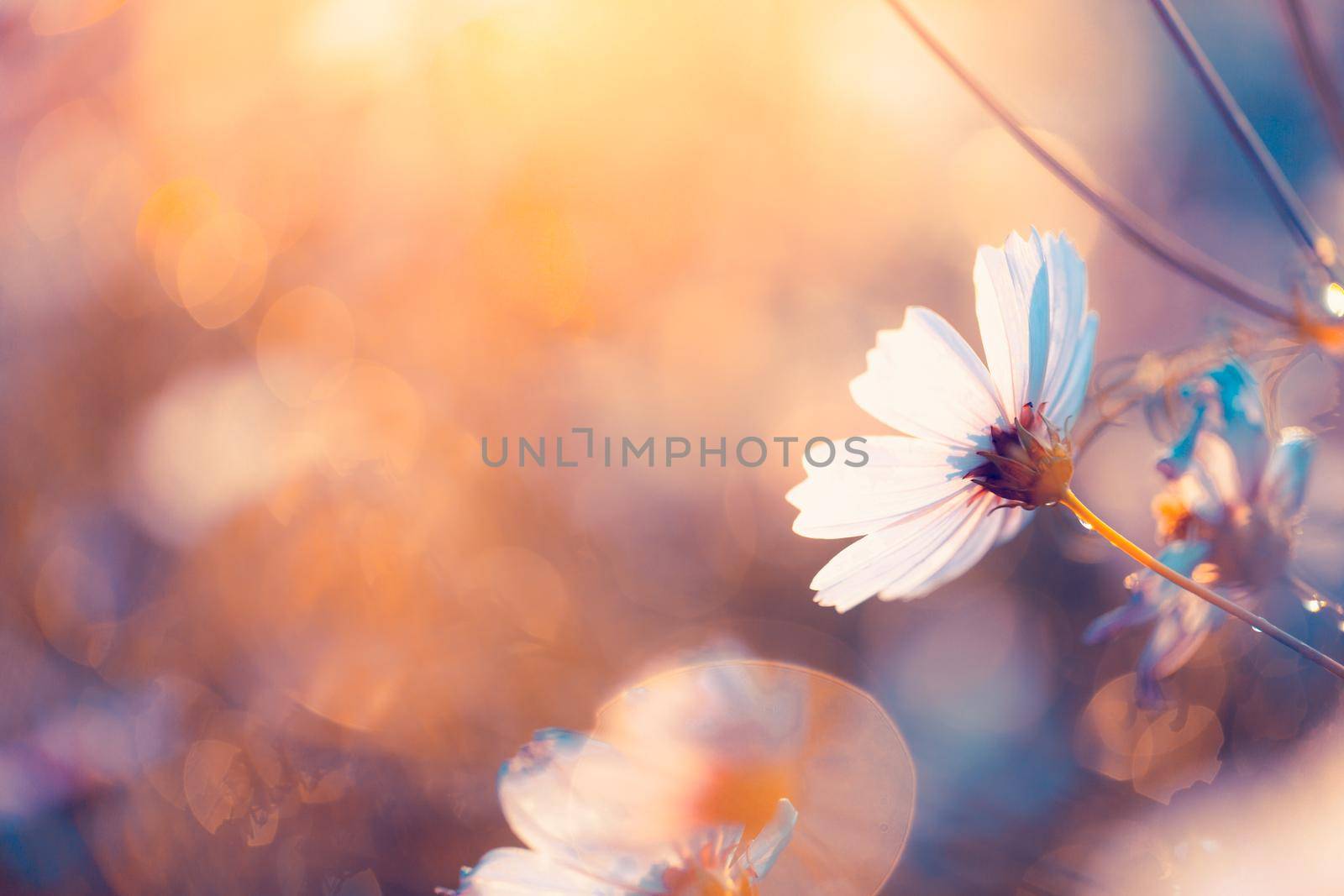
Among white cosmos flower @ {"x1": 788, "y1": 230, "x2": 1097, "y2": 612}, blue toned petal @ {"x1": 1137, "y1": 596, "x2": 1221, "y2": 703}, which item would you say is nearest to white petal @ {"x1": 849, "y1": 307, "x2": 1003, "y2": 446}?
white cosmos flower @ {"x1": 788, "y1": 230, "x2": 1097, "y2": 612}

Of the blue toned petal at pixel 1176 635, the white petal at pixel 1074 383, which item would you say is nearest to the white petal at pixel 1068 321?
the white petal at pixel 1074 383

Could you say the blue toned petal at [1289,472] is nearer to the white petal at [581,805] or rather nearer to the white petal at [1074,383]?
the white petal at [1074,383]

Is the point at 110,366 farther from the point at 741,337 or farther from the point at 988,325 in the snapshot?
the point at 988,325

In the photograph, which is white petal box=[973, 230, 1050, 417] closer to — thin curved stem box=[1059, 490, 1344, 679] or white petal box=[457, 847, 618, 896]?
thin curved stem box=[1059, 490, 1344, 679]

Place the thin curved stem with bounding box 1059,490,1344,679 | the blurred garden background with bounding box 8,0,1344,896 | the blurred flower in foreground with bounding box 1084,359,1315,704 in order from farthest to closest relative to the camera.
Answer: the blurred garden background with bounding box 8,0,1344,896
the blurred flower in foreground with bounding box 1084,359,1315,704
the thin curved stem with bounding box 1059,490,1344,679

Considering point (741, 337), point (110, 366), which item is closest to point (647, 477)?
point (741, 337)

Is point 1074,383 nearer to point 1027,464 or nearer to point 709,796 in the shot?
point 1027,464
